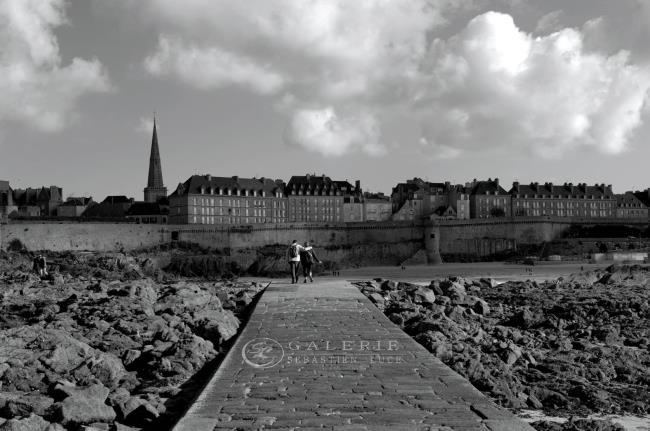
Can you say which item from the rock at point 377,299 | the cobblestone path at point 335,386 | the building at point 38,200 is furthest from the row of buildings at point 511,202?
the cobblestone path at point 335,386

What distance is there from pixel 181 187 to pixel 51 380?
3340 inches

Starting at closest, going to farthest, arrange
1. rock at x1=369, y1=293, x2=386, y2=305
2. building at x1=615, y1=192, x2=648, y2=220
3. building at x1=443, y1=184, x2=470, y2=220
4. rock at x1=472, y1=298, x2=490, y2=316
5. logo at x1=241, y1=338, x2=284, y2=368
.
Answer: logo at x1=241, y1=338, x2=284, y2=368
rock at x1=369, y1=293, x2=386, y2=305
rock at x1=472, y1=298, x2=490, y2=316
building at x1=443, y1=184, x2=470, y2=220
building at x1=615, y1=192, x2=648, y2=220

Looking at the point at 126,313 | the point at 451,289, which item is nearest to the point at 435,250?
the point at 451,289

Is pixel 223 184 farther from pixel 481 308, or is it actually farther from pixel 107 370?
pixel 107 370

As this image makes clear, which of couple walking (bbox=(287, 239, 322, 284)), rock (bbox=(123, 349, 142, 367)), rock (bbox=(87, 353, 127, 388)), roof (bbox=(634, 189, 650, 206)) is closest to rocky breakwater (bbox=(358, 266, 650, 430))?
couple walking (bbox=(287, 239, 322, 284))

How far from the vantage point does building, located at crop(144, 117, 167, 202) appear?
116188mm

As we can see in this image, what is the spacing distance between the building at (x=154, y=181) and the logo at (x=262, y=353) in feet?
354

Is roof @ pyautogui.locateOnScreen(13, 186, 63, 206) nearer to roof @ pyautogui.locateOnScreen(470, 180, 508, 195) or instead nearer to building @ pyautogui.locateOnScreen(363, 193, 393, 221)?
building @ pyautogui.locateOnScreen(363, 193, 393, 221)

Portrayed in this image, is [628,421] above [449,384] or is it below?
below

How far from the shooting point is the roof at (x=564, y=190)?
99.4 m

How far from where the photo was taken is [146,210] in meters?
101

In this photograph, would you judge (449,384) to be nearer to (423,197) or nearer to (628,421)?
(628,421)

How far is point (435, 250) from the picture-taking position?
80625mm

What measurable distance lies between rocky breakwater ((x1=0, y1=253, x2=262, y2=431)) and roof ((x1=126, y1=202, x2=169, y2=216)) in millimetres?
85021
